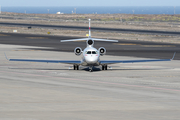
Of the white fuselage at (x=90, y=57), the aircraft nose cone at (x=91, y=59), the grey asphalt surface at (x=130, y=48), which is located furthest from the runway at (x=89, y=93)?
the grey asphalt surface at (x=130, y=48)

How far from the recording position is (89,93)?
92.5ft

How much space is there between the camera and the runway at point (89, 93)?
21.1 meters

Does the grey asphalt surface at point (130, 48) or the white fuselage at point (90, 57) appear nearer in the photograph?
the white fuselage at point (90, 57)

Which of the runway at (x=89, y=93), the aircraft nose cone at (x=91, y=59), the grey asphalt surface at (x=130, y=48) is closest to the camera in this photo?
the runway at (x=89, y=93)

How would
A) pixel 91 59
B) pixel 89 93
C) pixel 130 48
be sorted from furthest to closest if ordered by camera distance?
pixel 130 48
pixel 91 59
pixel 89 93

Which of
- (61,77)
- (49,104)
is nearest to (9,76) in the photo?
(61,77)

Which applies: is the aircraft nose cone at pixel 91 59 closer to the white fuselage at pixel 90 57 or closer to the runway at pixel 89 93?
the white fuselage at pixel 90 57

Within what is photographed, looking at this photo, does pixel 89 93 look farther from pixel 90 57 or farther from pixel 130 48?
pixel 130 48

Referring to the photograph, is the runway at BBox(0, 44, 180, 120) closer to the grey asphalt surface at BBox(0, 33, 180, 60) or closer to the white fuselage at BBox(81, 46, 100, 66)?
the white fuselage at BBox(81, 46, 100, 66)

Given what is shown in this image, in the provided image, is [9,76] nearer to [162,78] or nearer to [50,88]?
[50,88]

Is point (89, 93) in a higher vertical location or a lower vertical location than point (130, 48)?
higher

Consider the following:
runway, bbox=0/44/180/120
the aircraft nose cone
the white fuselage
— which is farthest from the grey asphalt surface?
the aircraft nose cone

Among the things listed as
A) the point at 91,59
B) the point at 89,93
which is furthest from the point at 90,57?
the point at 89,93

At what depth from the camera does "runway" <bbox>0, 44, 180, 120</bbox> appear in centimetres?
2114
